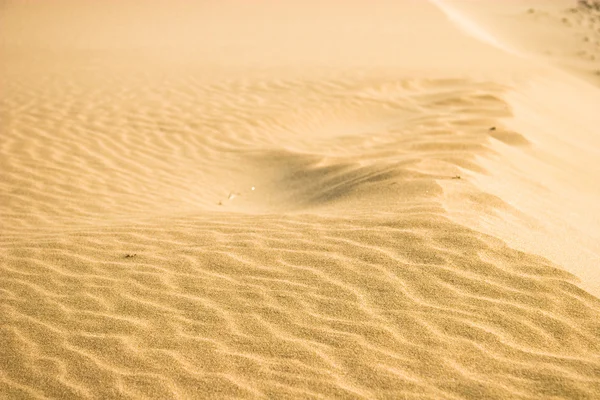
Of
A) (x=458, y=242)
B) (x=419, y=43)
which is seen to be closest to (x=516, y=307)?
(x=458, y=242)

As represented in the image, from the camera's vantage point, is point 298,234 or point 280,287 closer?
point 280,287

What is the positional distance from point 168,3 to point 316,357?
19.3 m

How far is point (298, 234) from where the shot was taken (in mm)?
3840

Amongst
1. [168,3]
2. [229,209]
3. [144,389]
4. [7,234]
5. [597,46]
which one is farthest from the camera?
[168,3]

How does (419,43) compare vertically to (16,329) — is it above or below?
above

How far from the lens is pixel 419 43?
50.5ft

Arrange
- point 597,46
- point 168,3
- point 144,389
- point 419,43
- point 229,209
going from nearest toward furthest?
point 144,389 → point 229,209 → point 419,43 → point 597,46 → point 168,3

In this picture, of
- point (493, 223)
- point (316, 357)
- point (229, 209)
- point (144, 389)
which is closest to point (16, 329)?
point (144, 389)

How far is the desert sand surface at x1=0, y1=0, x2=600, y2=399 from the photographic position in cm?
257

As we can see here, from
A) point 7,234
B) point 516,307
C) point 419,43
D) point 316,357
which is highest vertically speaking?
point 419,43

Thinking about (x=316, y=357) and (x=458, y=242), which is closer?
(x=316, y=357)

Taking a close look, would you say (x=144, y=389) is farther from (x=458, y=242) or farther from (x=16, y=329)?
(x=458, y=242)

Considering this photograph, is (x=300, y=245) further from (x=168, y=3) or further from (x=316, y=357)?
(x=168, y=3)

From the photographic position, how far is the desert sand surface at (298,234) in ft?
8.43
